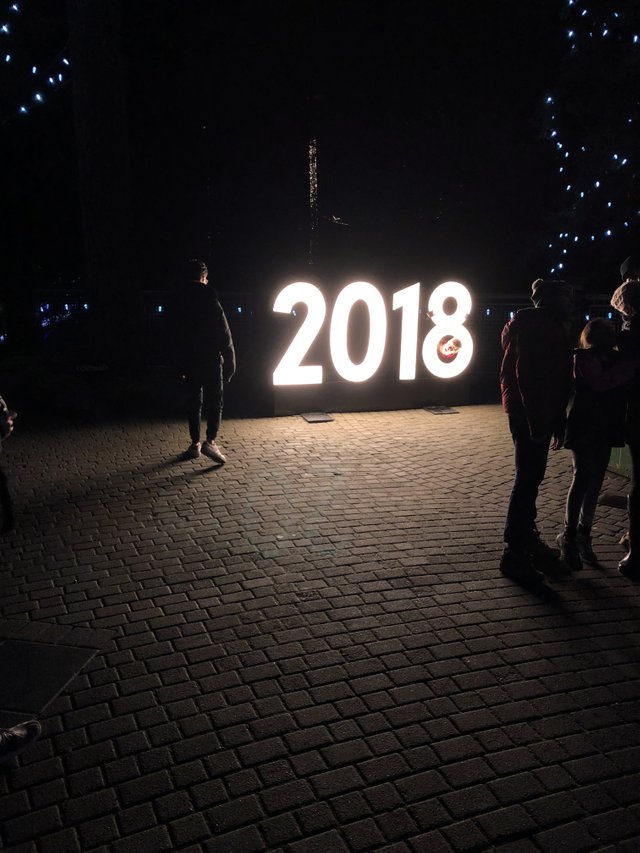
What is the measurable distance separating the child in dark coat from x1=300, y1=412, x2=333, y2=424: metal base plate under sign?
4901 mm

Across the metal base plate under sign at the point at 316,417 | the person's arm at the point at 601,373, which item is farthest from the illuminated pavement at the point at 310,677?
the metal base plate under sign at the point at 316,417

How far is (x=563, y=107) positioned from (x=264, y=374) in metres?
8.04

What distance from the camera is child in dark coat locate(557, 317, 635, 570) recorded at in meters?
4.62

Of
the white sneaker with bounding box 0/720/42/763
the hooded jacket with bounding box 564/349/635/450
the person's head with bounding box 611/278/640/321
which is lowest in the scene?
the white sneaker with bounding box 0/720/42/763

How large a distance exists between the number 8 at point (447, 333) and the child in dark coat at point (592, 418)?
17.3ft

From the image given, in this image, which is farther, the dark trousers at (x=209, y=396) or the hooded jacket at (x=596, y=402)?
the dark trousers at (x=209, y=396)

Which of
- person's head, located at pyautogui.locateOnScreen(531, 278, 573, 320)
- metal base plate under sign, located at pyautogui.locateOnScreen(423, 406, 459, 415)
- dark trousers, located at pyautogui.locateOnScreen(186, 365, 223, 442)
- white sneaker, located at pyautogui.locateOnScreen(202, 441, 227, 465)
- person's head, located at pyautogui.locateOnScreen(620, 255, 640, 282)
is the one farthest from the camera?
metal base plate under sign, located at pyautogui.locateOnScreen(423, 406, 459, 415)

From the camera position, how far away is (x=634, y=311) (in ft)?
15.3

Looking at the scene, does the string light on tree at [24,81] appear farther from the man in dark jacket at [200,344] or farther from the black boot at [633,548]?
the black boot at [633,548]

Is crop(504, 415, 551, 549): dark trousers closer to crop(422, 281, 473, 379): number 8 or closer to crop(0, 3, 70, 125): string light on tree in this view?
crop(422, 281, 473, 379): number 8

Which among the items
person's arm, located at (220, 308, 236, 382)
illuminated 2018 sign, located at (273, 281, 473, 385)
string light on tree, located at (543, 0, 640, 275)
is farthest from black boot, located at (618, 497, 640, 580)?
string light on tree, located at (543, 0, 640, 275)

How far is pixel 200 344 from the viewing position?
7.40 m

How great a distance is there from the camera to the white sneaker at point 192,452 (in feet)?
24.8

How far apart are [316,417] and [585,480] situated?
17.1 feet
